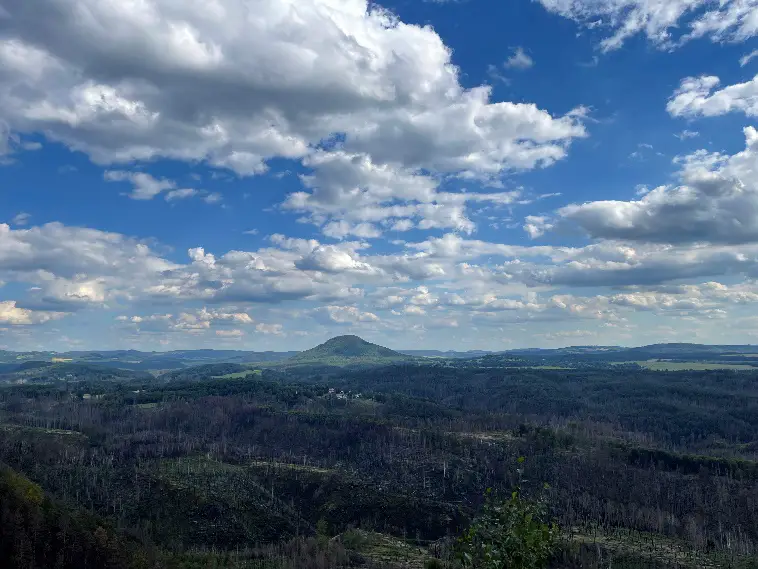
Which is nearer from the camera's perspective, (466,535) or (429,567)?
(466,535)

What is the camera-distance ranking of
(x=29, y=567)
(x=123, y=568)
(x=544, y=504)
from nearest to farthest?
(x=544, y=504)
(x=29, y=567)
(x=123, y=568)

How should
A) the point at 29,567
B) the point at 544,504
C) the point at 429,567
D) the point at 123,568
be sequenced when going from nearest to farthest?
1. the point at 544,504
2. the point at 429,567
3. the point at 29,567
4. the point at 123,568

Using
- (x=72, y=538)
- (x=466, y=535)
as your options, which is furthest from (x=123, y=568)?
(x=466, y=535)

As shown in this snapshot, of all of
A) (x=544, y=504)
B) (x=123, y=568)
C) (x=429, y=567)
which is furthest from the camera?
(x=123, y=568)

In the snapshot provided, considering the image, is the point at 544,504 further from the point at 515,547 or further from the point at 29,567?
the point at 29,567

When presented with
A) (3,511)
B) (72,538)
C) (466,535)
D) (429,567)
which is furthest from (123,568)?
(466,535)

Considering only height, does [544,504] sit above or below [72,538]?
above

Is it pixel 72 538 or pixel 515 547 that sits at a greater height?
pixel 515 547

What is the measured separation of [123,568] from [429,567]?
592ft

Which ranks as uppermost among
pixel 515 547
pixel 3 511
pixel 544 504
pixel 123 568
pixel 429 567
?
pixel 544 504

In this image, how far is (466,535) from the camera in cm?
3108

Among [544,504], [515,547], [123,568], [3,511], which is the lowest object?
[123,568]

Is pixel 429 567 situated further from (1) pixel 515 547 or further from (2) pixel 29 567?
(2) pixel 29 567

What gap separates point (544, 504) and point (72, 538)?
707 ft
